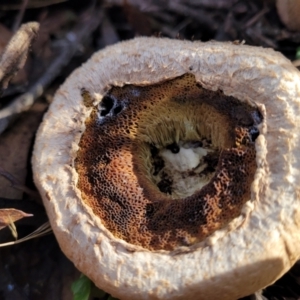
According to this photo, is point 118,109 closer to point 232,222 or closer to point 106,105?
point 106,105

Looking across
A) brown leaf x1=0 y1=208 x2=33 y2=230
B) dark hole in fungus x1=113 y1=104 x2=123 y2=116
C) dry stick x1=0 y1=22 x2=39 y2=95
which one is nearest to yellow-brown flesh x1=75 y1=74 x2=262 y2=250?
dark hole in fungus x1=113 y1=104 x2=123 y2=116

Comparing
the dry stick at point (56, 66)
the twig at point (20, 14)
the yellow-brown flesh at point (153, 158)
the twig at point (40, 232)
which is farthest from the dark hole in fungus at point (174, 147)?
the twig at point (20, 14)

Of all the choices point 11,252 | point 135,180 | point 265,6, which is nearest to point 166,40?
point 135,180

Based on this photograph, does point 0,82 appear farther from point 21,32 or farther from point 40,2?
point 40,2

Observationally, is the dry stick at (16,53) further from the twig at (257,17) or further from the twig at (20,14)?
the twig at (257,17)

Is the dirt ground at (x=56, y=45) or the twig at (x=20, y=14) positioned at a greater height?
the twig at (x=20, y=14)

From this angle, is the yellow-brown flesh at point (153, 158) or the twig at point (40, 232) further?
the twig at point (40, 232)

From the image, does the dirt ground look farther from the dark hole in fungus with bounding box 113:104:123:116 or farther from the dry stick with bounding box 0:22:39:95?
the dark hole in fungus with bounding box 113:104:123:116
